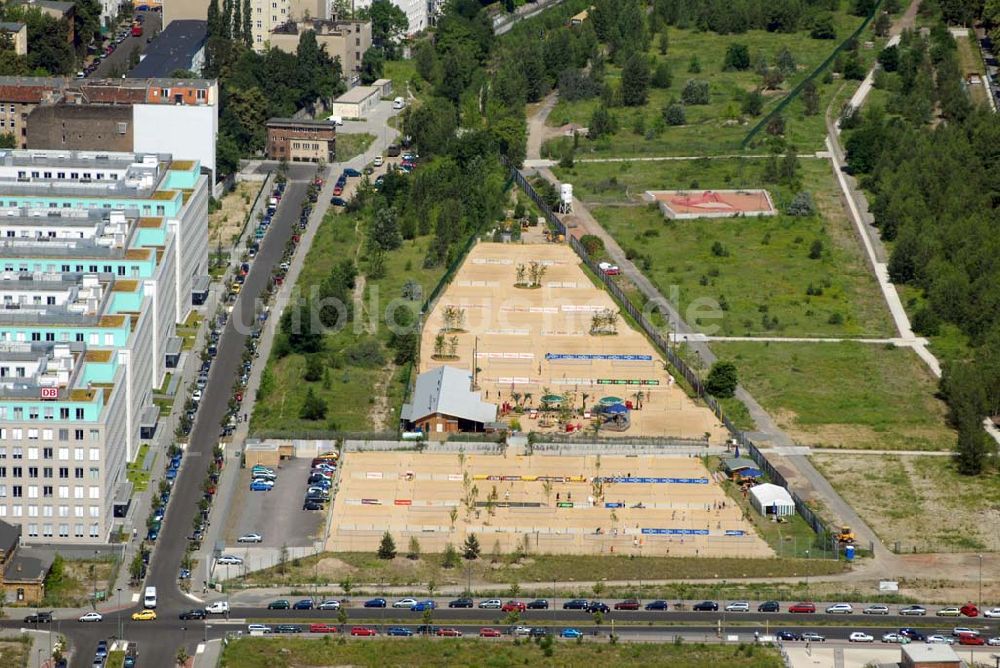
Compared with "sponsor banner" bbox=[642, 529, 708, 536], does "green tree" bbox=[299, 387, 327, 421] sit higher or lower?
higher

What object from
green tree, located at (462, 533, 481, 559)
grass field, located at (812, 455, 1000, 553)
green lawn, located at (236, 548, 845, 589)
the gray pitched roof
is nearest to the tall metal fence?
grass field, located at (812, 455, 1000, 553)

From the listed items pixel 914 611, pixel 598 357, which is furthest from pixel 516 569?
pixel 598 357

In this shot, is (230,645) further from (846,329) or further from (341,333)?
(846,329)

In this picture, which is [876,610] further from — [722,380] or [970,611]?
[722,380]

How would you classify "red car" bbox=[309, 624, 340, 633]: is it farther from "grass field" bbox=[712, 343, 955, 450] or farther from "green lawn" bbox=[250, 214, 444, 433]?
"grass field" bbox=[712, 343, 955, 450]

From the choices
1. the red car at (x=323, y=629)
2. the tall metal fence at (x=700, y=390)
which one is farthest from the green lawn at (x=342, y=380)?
the red car at (x=323, y=629)

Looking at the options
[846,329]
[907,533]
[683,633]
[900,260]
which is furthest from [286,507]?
[900,260]
